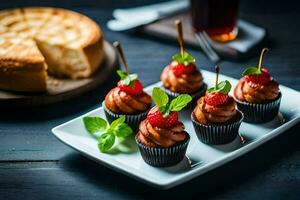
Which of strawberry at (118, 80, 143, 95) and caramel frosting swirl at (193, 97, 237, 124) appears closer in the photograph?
caramel frosting swirl at (193, 97, 237, 124)

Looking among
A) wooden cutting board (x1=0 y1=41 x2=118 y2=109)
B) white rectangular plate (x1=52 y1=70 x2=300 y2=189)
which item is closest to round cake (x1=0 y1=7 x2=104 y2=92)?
wooden cutting board (x1=0 y1=41 x2=118 y2=109)

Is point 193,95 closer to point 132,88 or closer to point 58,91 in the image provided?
point 132,88

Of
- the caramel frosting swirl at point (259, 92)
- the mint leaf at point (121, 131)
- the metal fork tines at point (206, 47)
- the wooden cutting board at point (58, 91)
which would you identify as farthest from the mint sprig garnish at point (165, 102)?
the metal fork tines at point (206, 47)

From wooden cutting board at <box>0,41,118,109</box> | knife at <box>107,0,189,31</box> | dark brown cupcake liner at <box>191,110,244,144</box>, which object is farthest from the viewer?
knife at <box>107,0,189,31</box>

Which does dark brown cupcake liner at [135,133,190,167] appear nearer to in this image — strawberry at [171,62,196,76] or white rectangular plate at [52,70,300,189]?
white rectangular plate at [52,70,300,189]

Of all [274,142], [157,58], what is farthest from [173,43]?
[274,142]

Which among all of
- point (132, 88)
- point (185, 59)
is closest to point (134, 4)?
point (185, 59)

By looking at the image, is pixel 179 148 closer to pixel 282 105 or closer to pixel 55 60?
pixel 282 105
